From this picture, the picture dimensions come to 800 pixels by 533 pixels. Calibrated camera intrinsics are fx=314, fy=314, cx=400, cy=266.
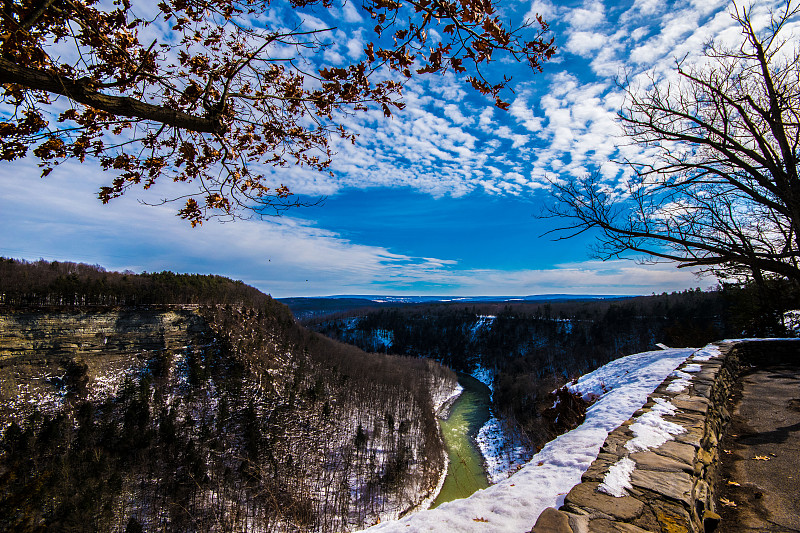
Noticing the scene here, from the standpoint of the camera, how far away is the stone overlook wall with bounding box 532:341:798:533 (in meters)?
2.43

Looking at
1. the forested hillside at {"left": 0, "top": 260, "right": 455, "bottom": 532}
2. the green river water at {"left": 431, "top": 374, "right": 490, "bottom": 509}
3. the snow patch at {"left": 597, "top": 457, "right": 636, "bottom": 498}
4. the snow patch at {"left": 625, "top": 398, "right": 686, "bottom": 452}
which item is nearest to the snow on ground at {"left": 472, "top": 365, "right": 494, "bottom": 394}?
the green river water at {"left": 431, "top": 374, "right": 490, "bottom": 509}

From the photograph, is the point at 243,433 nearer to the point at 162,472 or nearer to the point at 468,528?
the point at 162,472

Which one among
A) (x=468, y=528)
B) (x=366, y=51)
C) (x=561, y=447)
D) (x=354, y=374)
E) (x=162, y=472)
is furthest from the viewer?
(x=354, y=374)

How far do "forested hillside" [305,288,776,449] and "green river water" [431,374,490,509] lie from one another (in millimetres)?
5391

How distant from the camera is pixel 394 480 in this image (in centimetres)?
3628

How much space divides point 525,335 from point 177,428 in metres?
113

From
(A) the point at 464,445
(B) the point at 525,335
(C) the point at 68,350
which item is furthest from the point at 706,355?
(B) the point at 525,335

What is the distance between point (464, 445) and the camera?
50.0 metres

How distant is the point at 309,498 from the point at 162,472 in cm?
1765

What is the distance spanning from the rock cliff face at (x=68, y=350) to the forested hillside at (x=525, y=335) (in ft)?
199

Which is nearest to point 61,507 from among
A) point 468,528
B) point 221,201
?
point 221,201

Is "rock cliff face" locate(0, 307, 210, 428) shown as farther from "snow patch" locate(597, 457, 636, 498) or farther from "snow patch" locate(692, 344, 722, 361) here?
"snow patch" locate(692, 344, 722, 361)

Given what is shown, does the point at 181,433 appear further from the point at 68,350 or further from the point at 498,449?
the point at 498,449

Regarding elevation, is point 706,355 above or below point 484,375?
above
